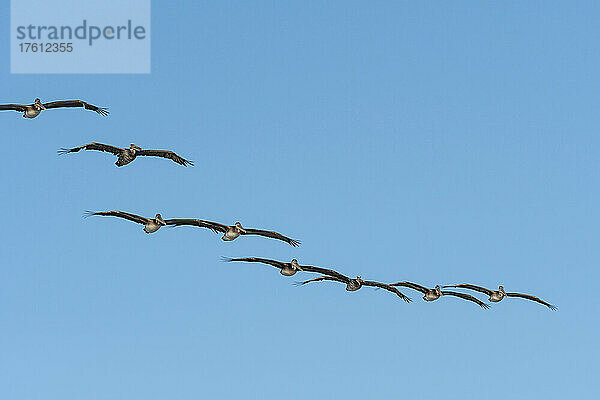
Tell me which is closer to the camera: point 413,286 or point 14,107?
→ point 14,107

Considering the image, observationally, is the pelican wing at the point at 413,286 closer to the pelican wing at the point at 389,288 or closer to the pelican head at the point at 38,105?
the pelican wing at the point at 389,288

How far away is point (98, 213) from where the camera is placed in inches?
2953

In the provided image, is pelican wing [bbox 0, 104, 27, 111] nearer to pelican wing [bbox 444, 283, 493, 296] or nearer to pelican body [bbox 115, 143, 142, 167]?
pelican body [bbox 115, 143, 142, 167]

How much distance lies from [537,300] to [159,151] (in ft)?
128

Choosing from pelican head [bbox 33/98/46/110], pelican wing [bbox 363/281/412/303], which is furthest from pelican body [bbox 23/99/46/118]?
pelican wing [bbox 363/281/412/303]

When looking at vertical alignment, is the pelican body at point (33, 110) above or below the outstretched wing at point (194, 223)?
above

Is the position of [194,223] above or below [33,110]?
below

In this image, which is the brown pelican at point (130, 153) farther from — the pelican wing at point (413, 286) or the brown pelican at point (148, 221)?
the pelican wing at point (413, 286)

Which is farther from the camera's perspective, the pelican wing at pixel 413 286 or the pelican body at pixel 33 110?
the pelican wing at pixel 413 286

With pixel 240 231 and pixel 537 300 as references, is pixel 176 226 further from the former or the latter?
pixel 537 300

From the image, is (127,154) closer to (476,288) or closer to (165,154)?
(165,154)

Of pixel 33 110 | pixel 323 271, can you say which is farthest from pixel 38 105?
pixel 323 271

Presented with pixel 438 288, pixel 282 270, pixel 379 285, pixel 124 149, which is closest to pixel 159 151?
pixel 124 149

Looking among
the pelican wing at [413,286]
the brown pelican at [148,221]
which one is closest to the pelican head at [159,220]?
the brown pelican at [148,221]
